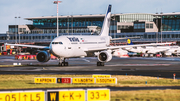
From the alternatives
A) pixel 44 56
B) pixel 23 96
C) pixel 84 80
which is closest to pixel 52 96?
pixel 23 96

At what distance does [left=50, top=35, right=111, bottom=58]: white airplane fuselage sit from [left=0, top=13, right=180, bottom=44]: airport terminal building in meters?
94.9

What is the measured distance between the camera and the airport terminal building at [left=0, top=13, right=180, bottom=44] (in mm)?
159750

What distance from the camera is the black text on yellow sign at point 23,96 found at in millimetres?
16359

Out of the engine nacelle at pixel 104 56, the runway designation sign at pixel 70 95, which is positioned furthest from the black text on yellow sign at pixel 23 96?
the engine nacelle at pixel 104 56

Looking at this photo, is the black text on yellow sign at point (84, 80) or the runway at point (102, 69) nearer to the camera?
the black text on yellow sign at point (84, 80)

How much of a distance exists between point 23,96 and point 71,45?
116 ft

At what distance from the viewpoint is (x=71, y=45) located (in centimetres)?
5162

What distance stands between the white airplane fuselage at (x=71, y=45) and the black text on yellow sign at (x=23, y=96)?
32.3 meters

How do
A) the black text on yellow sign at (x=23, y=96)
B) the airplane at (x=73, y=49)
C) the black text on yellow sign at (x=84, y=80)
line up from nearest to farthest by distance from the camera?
the black text on yellow sign at (x=23, y=96) → the black text on yellow sign at (x=84, y=80) → the airplane at (x=73, y=49)

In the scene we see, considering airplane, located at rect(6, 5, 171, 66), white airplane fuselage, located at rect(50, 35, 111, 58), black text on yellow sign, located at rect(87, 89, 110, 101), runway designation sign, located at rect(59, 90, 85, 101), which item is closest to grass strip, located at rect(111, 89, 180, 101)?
black text on yellow sign, located at rect(87, 89, 110, 101)

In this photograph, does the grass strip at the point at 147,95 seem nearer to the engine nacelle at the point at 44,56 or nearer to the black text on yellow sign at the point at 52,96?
the black text on yellow sign at the point at 52,96

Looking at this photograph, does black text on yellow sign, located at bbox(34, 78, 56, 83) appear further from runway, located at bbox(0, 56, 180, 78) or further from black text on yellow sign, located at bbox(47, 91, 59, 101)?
runway, located at bbox(0, 56, 180, 78)

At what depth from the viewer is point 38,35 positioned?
172500 mm

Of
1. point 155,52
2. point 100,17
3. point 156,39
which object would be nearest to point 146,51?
point 155,52
